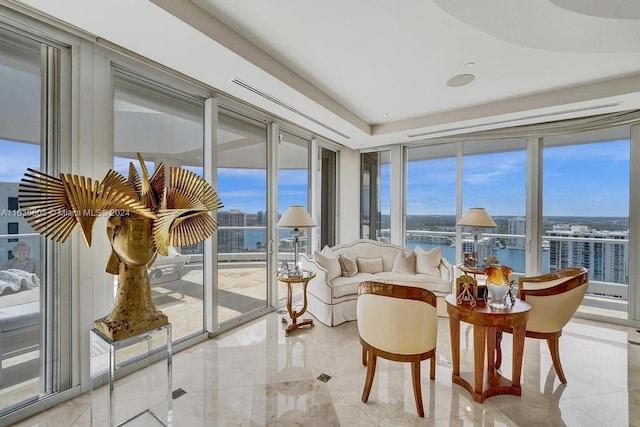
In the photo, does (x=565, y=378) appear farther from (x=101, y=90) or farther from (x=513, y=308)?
(x=101, y=90)

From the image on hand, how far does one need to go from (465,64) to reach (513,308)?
219 centimetres

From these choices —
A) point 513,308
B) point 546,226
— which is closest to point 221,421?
point 513,308

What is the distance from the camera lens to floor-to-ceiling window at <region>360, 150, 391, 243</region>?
18.0 feet

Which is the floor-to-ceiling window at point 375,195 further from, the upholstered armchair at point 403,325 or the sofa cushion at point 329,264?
the upholstered armchair at point 403,325

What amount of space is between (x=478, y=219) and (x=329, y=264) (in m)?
2.11

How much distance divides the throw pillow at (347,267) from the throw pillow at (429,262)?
3.03ft

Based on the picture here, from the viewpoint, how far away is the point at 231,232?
136 inches

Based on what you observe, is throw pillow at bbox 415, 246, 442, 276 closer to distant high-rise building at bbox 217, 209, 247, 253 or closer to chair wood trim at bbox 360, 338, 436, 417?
chair wood trim at bbox 360, 338, 436, 417

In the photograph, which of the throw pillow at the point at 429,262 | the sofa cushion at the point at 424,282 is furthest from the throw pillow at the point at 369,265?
the throw pillow at the point at 429,262

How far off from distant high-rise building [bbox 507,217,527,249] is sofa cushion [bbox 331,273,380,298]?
2360 mm

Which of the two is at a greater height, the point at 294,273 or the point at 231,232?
the point at 231,232

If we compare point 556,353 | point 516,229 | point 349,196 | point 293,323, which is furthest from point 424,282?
point 349,196

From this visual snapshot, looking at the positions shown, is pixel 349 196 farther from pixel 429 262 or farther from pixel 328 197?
pixel 429 262

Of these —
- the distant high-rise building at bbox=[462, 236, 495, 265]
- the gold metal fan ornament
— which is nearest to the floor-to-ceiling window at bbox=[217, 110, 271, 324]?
the gold metal fan ornament
